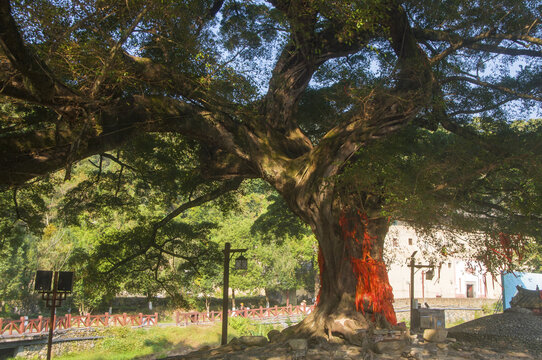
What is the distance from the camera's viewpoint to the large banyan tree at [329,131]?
5.82 m

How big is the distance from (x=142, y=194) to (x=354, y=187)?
24.2 ft

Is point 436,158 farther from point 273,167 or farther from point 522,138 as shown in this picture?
point 273,167

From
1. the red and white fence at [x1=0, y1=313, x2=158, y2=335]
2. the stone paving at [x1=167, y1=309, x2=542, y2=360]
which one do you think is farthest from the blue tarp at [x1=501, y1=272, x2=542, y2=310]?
the red and white fence at [x1=0, y1=313, x2=158, y2=335]

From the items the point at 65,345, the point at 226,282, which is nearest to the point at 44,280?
the point at 226,282

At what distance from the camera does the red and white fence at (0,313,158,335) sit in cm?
1769

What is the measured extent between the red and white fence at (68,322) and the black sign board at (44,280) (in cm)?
1095

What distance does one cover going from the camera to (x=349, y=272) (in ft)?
24.7

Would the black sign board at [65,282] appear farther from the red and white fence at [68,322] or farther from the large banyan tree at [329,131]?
the red and white fence at [68,322]

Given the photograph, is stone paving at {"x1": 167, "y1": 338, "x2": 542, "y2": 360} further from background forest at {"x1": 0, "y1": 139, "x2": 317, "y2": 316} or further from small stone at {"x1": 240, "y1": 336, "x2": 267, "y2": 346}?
background forest at {"x1": 0, "y1": 139, "x2": 317, "y2": 316}

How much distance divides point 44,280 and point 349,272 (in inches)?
223

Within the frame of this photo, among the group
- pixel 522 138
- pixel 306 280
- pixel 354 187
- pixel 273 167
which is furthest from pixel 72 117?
pixel 306 280

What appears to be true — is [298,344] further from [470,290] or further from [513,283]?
[470,290]

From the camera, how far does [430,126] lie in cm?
968

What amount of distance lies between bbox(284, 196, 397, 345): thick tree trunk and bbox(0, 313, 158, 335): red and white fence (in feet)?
48.2
